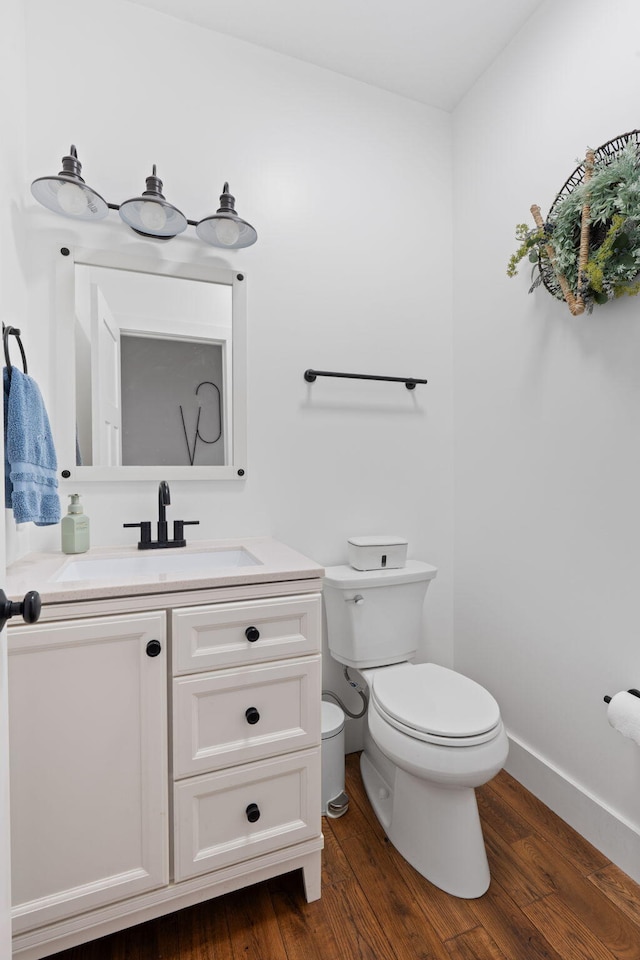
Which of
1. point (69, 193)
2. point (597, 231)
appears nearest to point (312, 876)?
point (597, 231)

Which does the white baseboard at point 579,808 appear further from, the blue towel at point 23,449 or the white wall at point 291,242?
the blue towel at point 23,449

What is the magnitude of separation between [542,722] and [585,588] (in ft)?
1.73

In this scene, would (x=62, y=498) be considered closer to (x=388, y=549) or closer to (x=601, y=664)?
(x=388, y=549)

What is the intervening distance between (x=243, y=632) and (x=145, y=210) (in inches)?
51.7

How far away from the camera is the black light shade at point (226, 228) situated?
1553mm

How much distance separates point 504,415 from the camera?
5.95 feet

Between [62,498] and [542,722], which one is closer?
[62,498]

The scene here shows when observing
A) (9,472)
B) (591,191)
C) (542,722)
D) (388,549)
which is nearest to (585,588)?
(542,722)

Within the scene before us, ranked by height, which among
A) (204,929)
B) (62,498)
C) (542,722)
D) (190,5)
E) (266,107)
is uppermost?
(190,5)

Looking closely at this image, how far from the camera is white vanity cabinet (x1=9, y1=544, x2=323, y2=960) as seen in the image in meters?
1.01

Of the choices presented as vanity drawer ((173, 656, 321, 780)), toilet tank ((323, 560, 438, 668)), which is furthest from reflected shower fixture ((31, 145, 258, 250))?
vanity drawer ((173, 656, 321, 780))

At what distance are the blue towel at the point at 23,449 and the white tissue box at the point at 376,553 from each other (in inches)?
40.3

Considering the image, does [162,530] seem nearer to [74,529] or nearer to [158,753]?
[74,529]

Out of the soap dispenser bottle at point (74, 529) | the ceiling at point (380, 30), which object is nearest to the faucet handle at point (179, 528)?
the soap dispenser bottle at point (74, 529)
